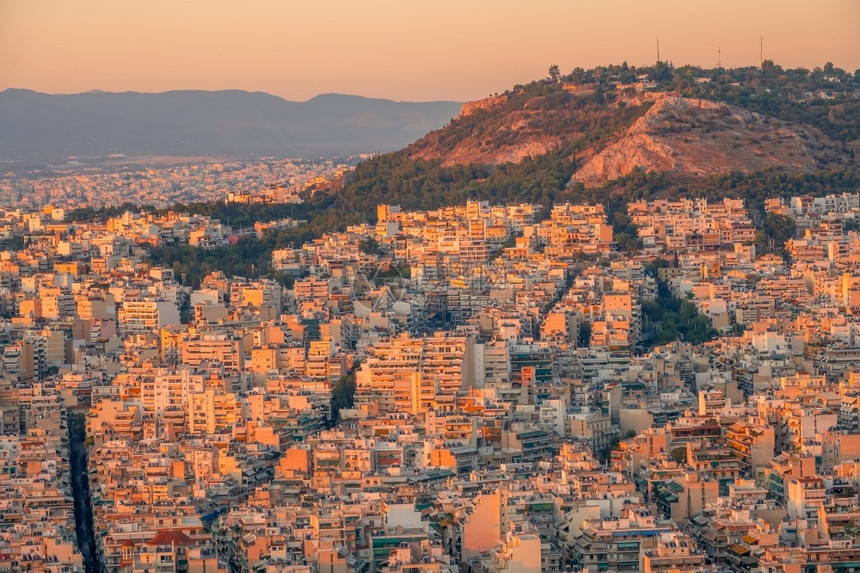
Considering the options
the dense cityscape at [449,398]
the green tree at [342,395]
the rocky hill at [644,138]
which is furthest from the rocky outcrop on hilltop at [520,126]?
the green tree at [342,395]

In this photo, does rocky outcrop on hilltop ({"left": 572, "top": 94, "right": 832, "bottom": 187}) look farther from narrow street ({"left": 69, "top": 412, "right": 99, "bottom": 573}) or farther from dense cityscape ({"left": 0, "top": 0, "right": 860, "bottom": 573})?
narrow street ({"left": 69, "top": 412, "right": 99, "bottom": 573})

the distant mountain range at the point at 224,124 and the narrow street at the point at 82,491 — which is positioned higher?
the distant mountain range at the point at 224,124

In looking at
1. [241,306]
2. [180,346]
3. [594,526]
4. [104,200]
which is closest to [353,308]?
[241,306]

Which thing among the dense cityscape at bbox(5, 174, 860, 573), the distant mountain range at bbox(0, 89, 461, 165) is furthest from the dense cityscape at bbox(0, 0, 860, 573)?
the distant mountain range at bbox(0, 89, 461, 165)

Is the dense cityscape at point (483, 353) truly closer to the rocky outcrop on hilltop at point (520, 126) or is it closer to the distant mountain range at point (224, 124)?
the rocky outcrop on hilltop at point (520, 126)

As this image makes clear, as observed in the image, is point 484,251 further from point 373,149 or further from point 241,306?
point 373,149

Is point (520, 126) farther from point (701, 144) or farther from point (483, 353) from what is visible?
point (483, 353)
